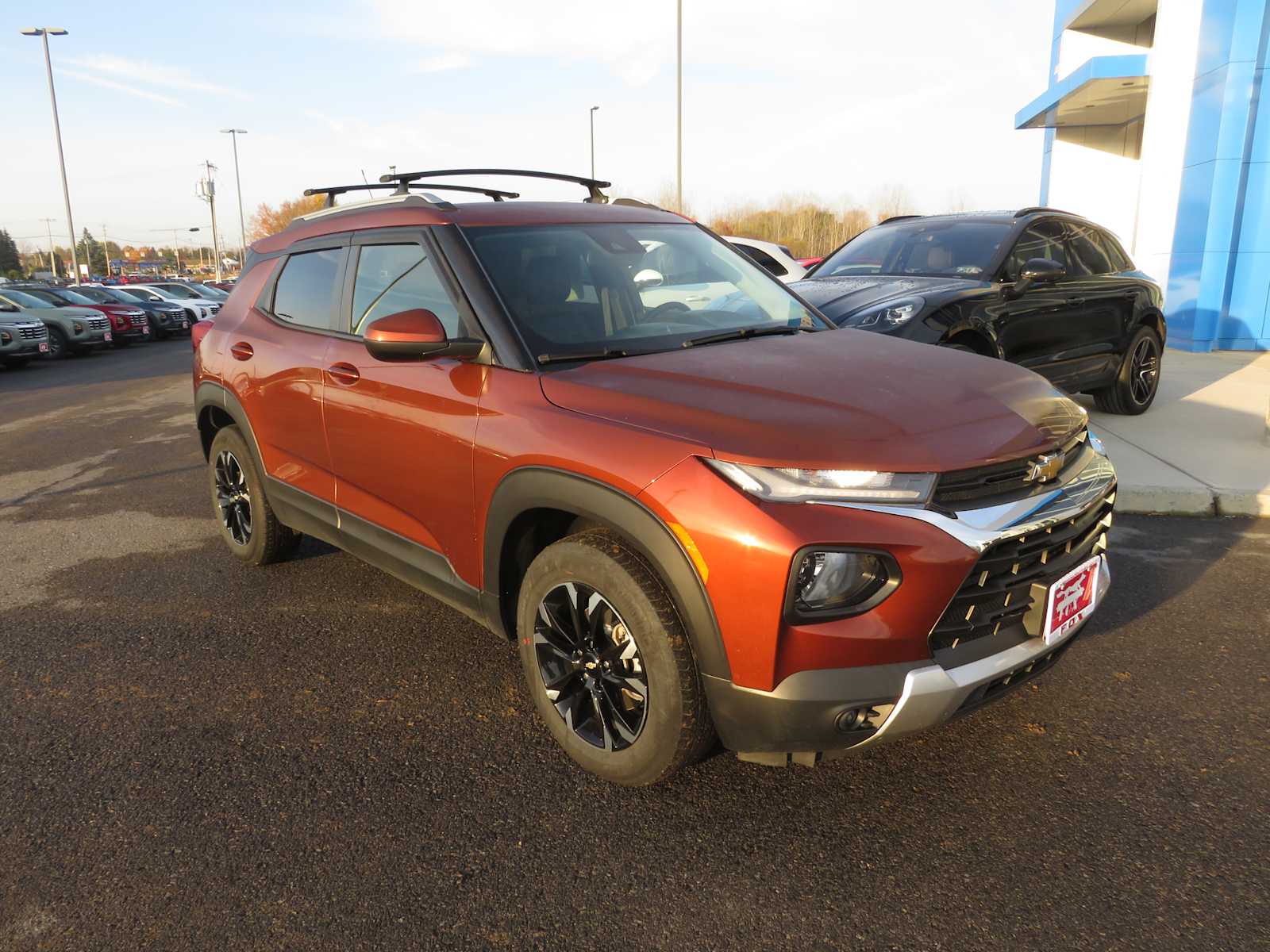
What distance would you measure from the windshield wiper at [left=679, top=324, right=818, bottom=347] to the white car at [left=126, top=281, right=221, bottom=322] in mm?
26027

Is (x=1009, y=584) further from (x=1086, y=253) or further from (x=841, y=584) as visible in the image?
(x=1086, y=253)

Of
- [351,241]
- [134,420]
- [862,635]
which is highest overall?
[351,241]

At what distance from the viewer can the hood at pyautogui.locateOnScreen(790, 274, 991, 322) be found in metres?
6.06

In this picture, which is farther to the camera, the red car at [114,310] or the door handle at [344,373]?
the red car at [114,310]

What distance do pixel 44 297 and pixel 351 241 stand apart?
71.0ft

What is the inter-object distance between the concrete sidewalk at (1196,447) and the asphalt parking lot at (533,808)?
4.76 ft

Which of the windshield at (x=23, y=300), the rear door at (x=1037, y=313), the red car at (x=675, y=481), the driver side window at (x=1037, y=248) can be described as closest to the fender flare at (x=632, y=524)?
the red car at (x=675, y=481)

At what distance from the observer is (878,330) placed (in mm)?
5727

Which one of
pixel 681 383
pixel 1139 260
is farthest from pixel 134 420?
pixel 1139 260

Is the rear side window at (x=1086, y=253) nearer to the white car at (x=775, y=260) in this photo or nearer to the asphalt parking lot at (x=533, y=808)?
the white car at (x=775, y=260)

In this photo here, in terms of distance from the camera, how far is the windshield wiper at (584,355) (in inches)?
116

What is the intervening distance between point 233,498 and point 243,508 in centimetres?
11

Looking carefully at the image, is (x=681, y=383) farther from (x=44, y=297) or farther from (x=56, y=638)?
(x=44, y=297)

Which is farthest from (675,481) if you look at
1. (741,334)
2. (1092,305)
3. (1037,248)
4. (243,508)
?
(1092,305)
